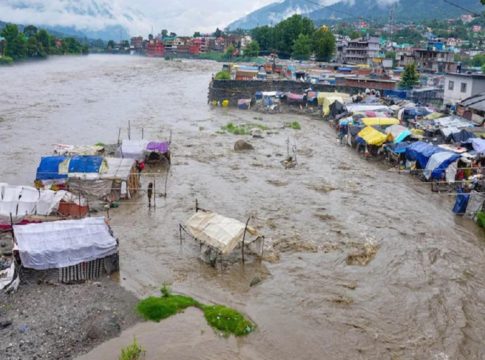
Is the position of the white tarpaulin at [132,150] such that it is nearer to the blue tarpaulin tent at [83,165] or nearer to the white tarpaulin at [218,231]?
the blue tarpaulin tent at [83,165]

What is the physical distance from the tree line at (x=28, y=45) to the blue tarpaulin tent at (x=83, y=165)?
→ 75.2 metres

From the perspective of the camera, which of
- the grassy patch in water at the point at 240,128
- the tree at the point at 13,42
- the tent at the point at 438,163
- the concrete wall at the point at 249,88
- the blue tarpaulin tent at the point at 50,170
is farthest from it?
the tree at the point at 13,42

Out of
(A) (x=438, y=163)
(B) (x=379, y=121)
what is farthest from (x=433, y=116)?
(A) (x=438, y=163)

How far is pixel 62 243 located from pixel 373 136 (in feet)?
63.6

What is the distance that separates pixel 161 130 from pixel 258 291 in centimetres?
2305

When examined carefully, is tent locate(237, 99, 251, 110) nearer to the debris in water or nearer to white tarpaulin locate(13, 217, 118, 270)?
the debris in water

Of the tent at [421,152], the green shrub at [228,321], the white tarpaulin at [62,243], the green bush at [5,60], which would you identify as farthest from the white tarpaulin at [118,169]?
the green bush at [5,60]

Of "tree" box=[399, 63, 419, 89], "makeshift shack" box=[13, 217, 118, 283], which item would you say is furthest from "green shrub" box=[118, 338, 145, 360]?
"tree" box=[399, 63, 419, 89]

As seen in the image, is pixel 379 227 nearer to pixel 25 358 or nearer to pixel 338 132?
pixel 25 358

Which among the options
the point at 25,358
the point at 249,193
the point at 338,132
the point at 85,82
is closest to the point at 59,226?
the point at 25,358

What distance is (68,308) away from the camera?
11.5 m

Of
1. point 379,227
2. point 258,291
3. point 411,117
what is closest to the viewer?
point 258,291

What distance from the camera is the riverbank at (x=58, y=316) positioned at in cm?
1027

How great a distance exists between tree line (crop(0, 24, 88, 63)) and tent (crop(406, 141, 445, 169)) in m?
78.7
